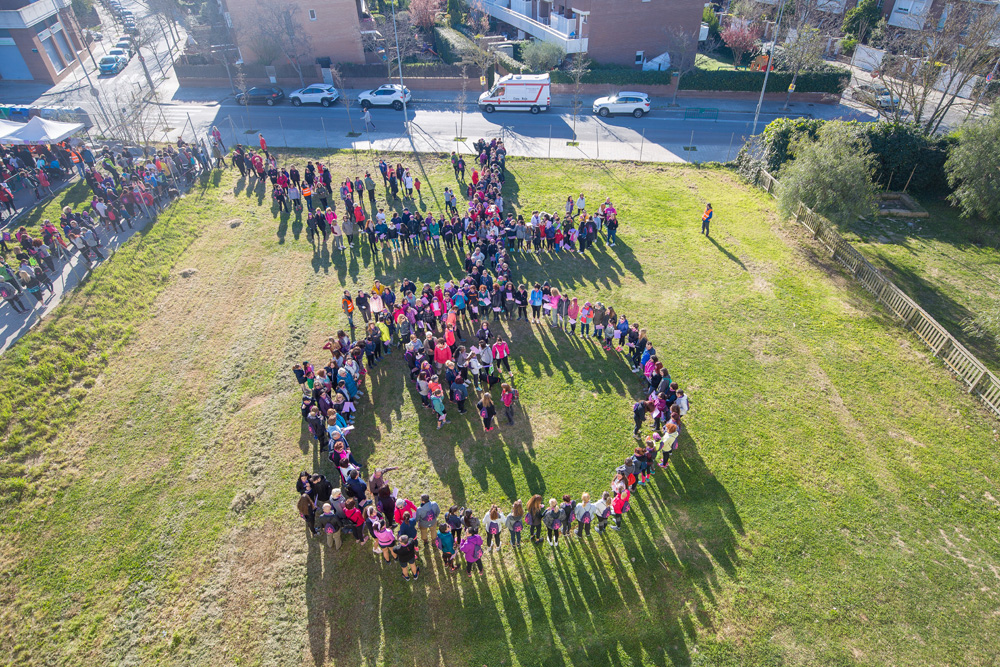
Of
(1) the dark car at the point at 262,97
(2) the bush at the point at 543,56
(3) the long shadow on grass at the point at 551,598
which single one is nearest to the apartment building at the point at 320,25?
(1) the dark car at the point at 262,97

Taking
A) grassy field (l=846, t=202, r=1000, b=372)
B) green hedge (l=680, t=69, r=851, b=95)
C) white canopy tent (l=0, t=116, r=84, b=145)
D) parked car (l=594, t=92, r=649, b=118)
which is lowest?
grassy field (l=846, t=202, r=1000, b=372)

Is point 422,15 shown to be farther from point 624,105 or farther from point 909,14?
point 909,14

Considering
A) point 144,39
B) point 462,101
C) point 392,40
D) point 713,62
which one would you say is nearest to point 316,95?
point 392,40

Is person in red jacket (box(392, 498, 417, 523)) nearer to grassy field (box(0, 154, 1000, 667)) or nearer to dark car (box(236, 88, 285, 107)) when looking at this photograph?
grassy field (box(0, 154, 1000, 667))

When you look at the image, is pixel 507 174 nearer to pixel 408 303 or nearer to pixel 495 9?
pixel 408 303

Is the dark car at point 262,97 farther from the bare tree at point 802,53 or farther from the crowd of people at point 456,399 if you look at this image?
the bare tree at point 802,53

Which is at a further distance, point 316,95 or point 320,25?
point 320,25

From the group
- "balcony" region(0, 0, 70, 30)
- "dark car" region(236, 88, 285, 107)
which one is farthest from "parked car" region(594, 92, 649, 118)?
"balcony" region(0, 0, 70, 30)

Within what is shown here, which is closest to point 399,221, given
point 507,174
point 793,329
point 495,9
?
point 507,174

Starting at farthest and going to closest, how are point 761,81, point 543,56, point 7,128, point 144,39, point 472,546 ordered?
point 144,39, point 543,56, point 761,81, point 7,128, point 472,546
